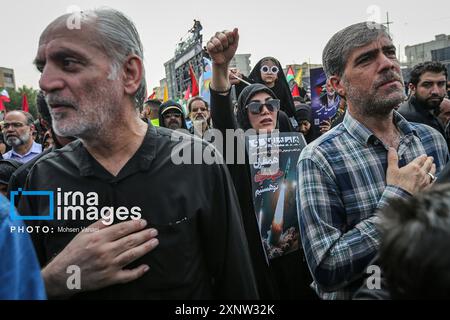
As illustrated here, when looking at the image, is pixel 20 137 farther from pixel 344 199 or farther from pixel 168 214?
pixel 344 199

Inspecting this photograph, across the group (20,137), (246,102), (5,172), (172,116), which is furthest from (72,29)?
(20,137)

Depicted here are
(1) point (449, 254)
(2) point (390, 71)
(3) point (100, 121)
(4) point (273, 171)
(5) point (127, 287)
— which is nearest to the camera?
(1) point (449, 254)

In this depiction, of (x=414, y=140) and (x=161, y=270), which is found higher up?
(x=414, y=140)

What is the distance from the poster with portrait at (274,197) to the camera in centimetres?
249

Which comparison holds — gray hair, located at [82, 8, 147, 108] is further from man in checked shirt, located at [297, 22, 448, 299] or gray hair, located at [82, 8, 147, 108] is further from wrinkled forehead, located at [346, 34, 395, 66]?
wrinkled forehead, located at [346, 34, 395, 66]

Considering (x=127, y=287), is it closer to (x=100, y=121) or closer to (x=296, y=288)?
(x=100, y=121)

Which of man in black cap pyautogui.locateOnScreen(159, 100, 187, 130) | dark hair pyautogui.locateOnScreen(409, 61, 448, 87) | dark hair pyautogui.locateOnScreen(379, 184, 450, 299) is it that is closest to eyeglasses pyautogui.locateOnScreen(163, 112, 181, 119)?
man in black cap pyautogui.locateOnScreen(159, 100, 187, 130)

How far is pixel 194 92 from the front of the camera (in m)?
7.70

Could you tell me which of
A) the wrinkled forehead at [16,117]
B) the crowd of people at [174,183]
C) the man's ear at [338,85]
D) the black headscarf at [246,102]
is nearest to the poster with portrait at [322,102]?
the black headscarf at [246,102]

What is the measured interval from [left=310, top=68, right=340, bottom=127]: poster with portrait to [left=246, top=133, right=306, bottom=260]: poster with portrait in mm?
1754

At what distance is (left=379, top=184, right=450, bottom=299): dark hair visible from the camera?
792 mm
